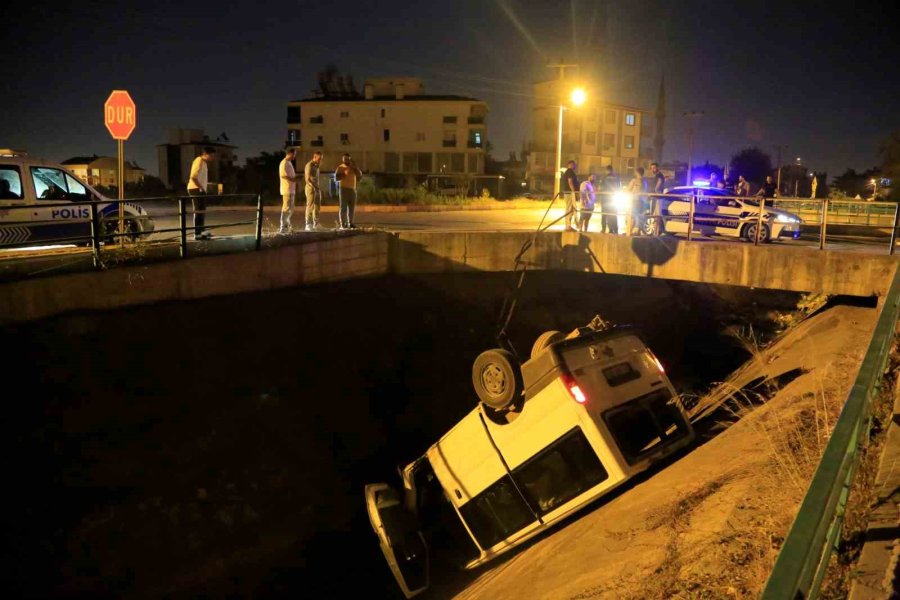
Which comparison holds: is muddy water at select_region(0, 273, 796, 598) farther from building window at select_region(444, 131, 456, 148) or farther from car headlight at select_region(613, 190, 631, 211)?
building window at select_region(444, 131, 456, 148)

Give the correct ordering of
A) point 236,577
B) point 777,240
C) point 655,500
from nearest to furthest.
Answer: point 655,500
point 236,577
point 777,240

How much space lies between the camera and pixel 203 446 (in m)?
9.13

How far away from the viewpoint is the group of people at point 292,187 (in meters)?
13.1

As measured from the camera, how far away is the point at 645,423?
6.86m

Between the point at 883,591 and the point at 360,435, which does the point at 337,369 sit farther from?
the point at 883,591

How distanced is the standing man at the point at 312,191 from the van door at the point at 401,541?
8.15m

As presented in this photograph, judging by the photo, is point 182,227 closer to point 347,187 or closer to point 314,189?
point 314,189

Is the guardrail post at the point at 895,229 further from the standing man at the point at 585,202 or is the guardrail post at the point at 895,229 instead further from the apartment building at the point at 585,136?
the apartment building at the point at 585,136

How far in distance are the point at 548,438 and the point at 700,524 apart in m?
1.60

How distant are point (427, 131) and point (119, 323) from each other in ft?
180

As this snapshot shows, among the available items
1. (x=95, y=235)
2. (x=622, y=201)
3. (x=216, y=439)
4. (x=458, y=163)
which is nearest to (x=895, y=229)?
(x=622, y=201)

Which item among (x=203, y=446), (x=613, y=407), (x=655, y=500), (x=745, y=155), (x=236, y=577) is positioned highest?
(x=745, y=155)

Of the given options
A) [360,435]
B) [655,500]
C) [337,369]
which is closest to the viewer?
[655,500]

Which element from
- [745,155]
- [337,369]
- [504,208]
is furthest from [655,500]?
[745,155]
